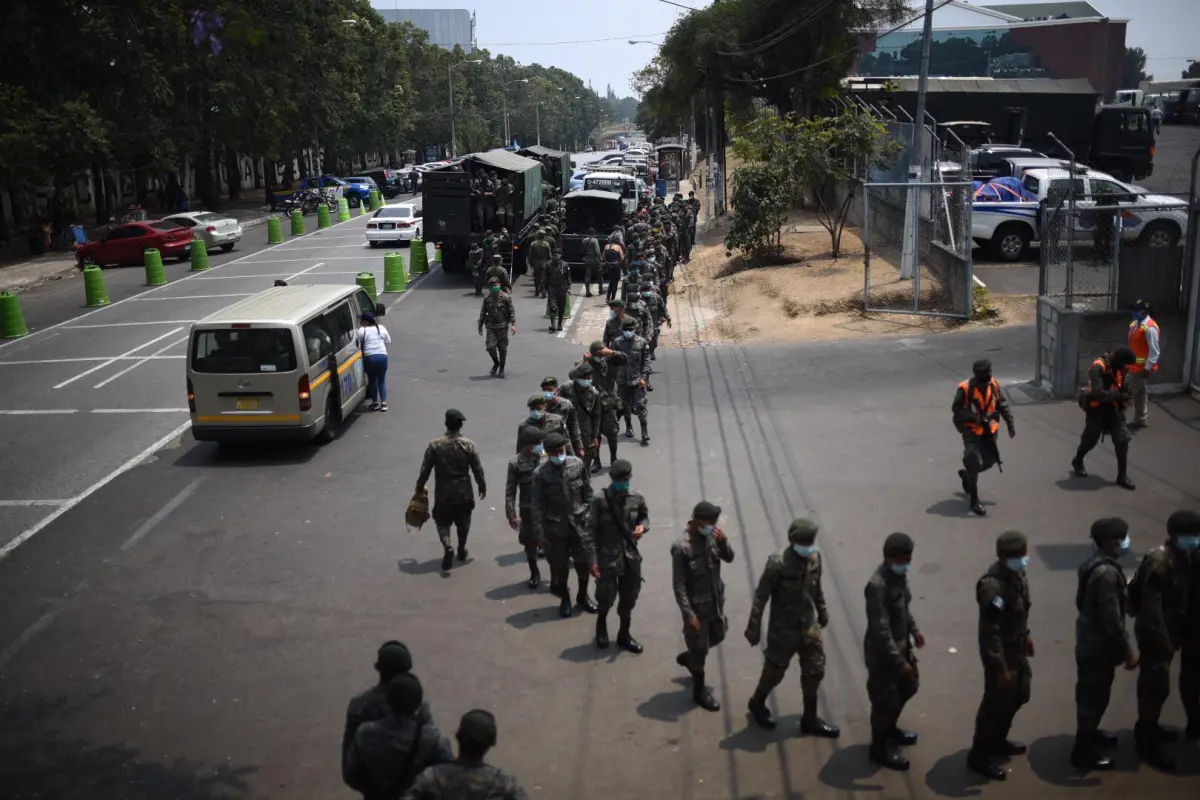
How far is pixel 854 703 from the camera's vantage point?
7.68 m

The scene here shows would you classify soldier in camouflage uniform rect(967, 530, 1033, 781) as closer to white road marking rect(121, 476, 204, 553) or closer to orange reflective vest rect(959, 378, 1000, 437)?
orange reflective vest rect(959, 378, 1000, 437)

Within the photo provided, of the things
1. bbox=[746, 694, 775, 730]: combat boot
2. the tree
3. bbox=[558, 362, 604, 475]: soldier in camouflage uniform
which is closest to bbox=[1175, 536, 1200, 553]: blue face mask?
bbox=[746, 694, 775, 730]: combat boot

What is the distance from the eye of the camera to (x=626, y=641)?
8617mm

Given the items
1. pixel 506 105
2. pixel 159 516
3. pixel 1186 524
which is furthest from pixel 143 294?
pixel 506 105

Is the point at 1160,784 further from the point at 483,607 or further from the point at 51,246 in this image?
the point at 51,246

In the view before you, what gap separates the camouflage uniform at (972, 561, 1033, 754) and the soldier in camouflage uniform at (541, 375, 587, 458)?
511 centimetres

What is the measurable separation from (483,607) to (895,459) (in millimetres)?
5641

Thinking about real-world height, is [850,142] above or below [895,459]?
above

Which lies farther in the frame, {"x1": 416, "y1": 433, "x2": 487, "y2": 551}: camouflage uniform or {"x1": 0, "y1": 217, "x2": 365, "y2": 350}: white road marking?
{"x1": 0, "y1": 217, "x2": 365, "y2": 350}: white road marking

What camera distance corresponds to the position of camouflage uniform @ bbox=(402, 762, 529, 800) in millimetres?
4828

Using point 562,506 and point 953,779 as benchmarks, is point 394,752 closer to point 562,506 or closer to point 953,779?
point 953,779

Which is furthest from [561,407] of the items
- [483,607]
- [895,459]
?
[895,459]

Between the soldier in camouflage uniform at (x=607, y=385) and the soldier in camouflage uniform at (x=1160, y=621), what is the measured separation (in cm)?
678

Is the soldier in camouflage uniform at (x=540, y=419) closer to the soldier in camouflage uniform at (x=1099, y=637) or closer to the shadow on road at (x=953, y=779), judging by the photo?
the shadow on road at (x=953, y=779)
